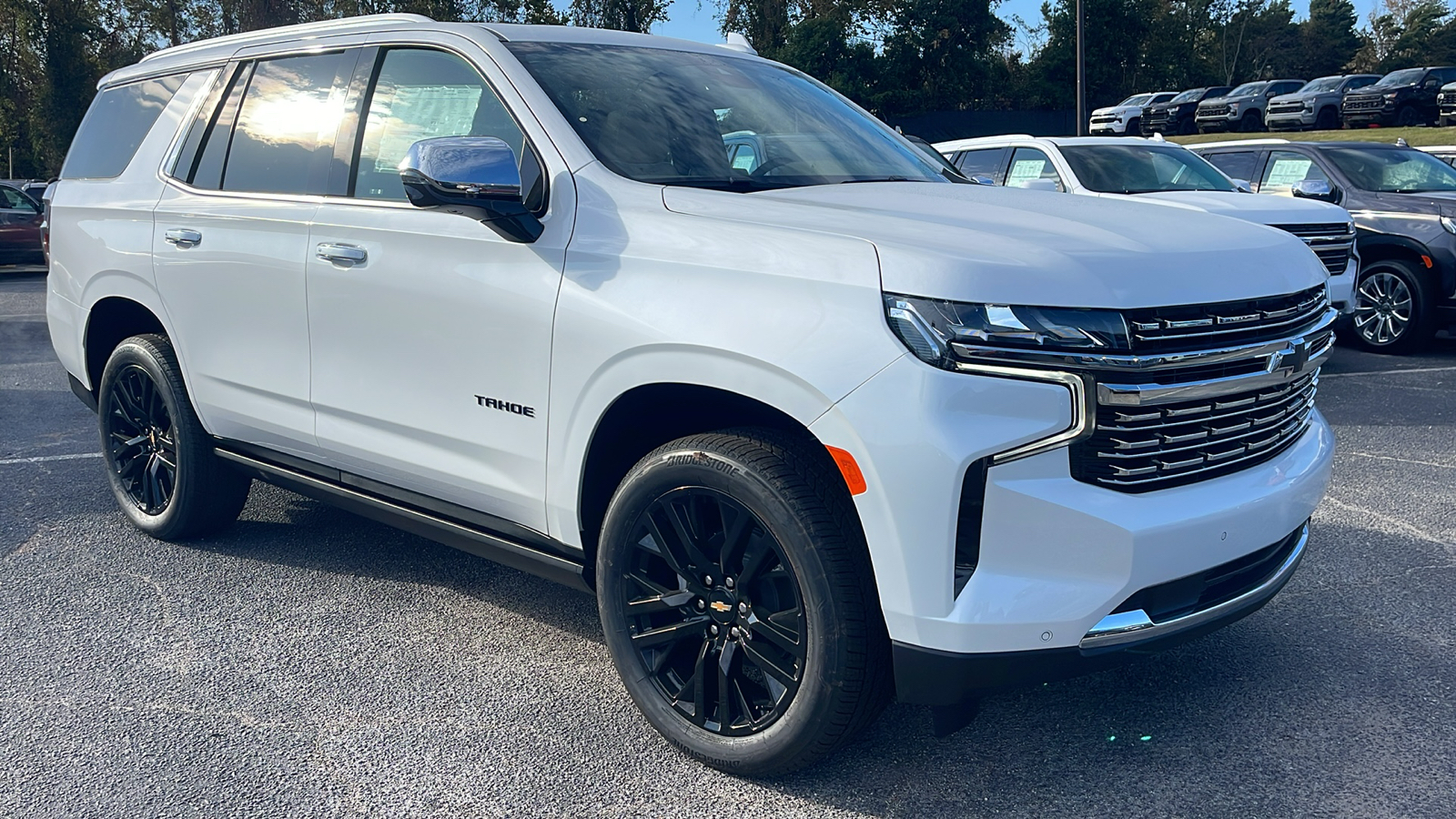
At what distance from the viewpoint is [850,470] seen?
2648 mm

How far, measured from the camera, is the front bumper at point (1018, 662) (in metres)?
2.61

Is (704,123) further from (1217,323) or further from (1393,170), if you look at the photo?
(1393,170)

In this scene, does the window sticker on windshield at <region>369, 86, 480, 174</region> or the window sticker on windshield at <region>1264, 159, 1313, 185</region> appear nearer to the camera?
the window sticker on windshield at <region>369, 86, 480, 174</region>

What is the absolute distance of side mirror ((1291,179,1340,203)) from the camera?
386 inches

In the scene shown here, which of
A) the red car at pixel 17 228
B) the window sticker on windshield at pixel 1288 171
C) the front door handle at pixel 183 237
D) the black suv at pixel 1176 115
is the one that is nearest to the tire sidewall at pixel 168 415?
the front door handle at pixel 183 237

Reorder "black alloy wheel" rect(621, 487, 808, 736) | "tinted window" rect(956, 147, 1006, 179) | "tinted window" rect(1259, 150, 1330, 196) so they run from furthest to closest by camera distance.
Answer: "tinted window" rect(1259, 150, 1330, 196)
"tinted window" rect(956, 147, 1006, 179)
"black alloy wheel" rect(621, 487, 808, 736)

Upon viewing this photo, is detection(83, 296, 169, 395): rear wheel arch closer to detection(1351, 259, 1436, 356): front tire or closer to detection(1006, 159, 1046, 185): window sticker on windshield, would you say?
detection(1006, 159, 1046, 185): window sticker on windshield

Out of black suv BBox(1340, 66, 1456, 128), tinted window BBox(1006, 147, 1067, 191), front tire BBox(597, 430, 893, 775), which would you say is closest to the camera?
front tire BBox(597, 430, 893, 775)

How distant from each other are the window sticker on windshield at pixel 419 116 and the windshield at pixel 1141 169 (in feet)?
23.4

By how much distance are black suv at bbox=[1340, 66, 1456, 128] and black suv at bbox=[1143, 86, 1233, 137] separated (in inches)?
321

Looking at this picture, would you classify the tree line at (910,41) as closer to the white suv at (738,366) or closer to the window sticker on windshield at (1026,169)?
the window sticker on windshield at (1026,169)

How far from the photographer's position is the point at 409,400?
365 cm

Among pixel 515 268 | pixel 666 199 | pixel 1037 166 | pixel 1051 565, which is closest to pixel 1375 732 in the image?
pixel 1051 565

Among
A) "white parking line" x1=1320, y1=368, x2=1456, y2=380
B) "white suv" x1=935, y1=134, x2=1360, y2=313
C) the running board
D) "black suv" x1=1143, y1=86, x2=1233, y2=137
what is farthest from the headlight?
"black suv" x1=1143, y1=86, x2=1233, y2=137
